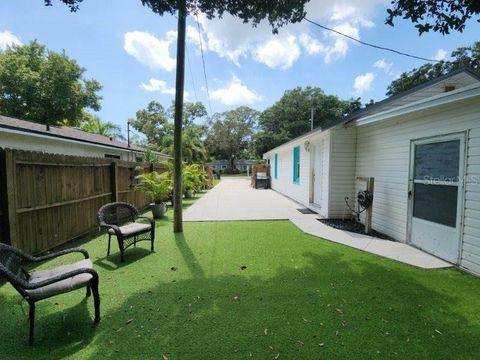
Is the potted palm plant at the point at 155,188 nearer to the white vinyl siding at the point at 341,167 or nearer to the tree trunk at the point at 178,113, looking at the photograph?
the tree trunk at the point at 178,113

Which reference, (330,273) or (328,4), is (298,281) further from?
(328,4)

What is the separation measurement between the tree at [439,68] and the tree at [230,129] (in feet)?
86.4

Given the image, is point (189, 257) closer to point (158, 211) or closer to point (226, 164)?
point (158, 211)

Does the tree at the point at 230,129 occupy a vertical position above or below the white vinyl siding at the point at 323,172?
above

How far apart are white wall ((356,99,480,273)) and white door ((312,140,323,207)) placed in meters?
1.61

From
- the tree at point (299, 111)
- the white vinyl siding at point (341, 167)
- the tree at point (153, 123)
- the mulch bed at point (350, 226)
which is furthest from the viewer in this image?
the tree at point (153, 123)

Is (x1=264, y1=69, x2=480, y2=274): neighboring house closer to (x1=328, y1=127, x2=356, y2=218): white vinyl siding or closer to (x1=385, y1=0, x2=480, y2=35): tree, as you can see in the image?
(x1=328, y1=127, x2=356, y2=218): white vinyl siding

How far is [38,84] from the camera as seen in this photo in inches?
767

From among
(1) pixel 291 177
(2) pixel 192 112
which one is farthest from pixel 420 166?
(2) pixel 192 112

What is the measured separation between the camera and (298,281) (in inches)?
147

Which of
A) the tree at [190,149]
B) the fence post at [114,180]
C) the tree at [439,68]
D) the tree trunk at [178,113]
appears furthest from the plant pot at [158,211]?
the tree at [439,68]

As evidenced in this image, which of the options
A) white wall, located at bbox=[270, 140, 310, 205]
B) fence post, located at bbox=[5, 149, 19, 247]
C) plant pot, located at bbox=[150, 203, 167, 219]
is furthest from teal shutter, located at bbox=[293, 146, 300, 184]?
fence post, located at bbox=[5, 149, 19, 247]

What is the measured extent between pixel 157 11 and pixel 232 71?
277 inches

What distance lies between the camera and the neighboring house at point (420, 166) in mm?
4027
